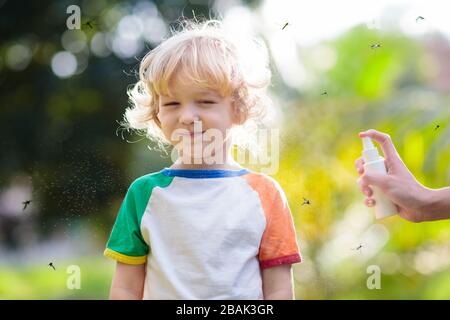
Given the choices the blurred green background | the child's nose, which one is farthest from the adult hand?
the blurred green background

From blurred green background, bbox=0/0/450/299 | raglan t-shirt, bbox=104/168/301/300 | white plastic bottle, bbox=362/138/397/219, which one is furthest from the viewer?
blurred green background, bbox=0/0/450/299

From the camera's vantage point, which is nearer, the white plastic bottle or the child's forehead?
the child's forehead

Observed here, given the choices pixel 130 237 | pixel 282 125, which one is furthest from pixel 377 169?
pixel 282 125

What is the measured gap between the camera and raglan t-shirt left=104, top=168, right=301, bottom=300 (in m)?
1.11

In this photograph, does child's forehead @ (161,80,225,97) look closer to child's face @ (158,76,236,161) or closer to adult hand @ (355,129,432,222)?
child's face @ (158,76,236,161)

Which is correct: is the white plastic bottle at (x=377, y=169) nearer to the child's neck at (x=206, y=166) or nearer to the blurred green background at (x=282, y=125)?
the child's neck at (x=206, y=166)

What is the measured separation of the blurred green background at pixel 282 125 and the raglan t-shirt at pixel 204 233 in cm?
95

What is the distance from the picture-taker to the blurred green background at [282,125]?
2.30m

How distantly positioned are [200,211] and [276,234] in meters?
0.13

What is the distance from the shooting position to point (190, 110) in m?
1.15

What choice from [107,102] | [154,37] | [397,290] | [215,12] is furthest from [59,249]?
[397,290]

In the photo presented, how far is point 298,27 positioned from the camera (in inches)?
84.8

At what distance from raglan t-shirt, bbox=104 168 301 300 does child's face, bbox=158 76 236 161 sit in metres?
0.08
